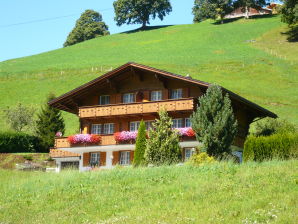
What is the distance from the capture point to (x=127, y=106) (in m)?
41.3

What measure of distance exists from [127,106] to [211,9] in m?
85.0

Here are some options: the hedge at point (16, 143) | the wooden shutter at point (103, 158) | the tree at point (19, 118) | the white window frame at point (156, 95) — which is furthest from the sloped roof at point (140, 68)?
the tree at point (19, 118)

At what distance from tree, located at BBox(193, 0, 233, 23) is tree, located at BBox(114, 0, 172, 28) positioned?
318 inches

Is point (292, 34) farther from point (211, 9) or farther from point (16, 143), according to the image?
point (16, 143)

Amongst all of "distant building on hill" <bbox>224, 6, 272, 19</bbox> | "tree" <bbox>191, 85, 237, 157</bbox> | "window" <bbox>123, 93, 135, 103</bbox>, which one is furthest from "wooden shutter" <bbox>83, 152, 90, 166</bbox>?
"distant building on hill" <bbox>224, 6, 272, 19</bbox>

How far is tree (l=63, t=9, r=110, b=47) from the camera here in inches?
5571

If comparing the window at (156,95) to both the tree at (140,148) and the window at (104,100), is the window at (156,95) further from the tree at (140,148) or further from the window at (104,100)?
the tree at (140,148)

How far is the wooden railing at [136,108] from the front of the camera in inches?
1533

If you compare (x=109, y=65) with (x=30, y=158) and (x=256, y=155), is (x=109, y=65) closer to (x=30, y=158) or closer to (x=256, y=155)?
(x=30, y=158)

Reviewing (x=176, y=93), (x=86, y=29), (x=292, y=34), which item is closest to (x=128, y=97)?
(x=176, y=93)

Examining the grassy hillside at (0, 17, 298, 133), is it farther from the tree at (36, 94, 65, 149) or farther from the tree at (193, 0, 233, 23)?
the tree at (36, 94, 65, 149)

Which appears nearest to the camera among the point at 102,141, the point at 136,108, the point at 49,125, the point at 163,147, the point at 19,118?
the point at 163,147

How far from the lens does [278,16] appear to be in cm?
11675

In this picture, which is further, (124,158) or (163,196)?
(124,158)
